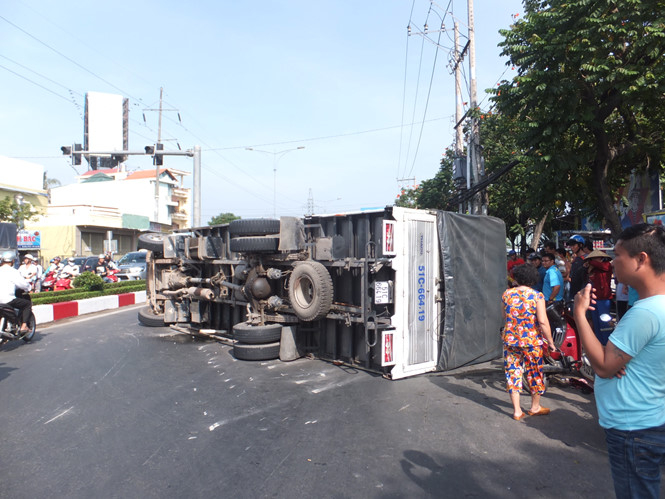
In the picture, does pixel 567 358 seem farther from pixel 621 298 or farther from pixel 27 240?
pixel 27 240

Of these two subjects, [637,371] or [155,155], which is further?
[155,155]

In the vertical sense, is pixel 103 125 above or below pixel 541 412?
above

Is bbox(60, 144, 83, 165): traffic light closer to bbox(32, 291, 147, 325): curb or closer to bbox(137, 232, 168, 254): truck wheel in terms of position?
bbox(32, 291, 147, 325): curb

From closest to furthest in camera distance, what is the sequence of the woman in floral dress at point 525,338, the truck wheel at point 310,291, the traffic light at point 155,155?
the woman in floral dress at point 525,338 → the truck wheel at point 310,291 → the traffic light at point 155,155

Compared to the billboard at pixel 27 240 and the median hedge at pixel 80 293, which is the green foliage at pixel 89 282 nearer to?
the median hedge at pixel 80 293

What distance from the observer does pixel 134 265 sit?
22.1m

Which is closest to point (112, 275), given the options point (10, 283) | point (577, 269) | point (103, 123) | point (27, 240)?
point (103, 123)

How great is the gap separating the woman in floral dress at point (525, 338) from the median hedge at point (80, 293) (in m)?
12.2

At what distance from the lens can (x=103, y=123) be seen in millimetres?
15117

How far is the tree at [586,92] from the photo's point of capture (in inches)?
293

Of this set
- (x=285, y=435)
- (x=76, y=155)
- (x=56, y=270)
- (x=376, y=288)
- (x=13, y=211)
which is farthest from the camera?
(x=13, y=211)

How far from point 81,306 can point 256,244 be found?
8840 millimetres

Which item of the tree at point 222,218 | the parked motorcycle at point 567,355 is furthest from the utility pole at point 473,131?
the tree at point 222,218

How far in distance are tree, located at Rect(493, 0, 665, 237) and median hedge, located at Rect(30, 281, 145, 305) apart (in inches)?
499
